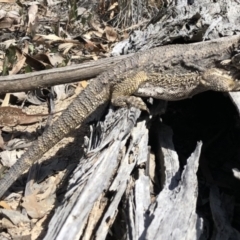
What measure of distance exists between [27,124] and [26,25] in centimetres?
226

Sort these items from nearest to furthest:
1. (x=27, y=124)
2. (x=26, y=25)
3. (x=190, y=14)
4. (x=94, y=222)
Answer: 1. (x=94, y=222)
2. (x=190, y=14)
3. (x=27, y=124)
4. (x=26, y=25)

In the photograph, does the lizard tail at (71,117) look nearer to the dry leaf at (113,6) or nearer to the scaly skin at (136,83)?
the scaly skin at (136,83)

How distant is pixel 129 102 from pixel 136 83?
0.23 m

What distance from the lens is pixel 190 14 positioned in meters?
5.48

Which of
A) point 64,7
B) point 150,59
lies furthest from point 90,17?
point 150,59

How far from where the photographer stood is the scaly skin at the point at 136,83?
4.82m

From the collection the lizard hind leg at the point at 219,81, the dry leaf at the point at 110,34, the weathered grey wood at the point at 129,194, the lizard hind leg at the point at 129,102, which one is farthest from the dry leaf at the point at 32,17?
the lizard hind leg at the point at 219,81

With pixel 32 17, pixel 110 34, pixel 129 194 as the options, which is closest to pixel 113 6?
pixel 110 34

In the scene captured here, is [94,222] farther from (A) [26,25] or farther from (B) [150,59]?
(A) [26,25]

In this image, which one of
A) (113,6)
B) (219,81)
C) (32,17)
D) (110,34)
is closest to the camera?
(219,81)

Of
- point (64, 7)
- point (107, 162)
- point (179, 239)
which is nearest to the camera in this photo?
point (179, 239)

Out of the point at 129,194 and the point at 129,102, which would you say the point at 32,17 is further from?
the point at 129,194

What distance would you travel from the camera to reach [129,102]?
15.5ft

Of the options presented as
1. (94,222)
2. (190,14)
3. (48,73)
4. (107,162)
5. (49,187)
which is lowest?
(49,187)
